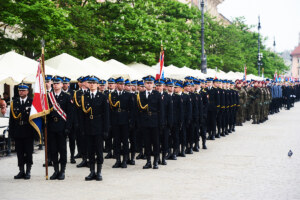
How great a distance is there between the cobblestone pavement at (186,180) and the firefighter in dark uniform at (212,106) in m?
3.64

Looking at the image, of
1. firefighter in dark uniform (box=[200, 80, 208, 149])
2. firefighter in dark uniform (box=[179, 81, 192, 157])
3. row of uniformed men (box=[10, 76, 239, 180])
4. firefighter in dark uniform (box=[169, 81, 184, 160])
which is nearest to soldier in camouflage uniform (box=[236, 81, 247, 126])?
firefighter in dark uniform (box=[200, 80, 208, 149])

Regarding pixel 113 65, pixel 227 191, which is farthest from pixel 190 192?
pixel 113 65

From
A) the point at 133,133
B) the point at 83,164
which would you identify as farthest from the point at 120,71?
the point at 83,164

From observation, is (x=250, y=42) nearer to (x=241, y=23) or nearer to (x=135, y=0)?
(x=241, y=23)

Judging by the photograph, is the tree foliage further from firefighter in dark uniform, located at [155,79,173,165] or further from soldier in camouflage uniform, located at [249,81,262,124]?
firefighter in dark uniform, located at [155,79,173,165]

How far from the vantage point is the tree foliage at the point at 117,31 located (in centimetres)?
A: 2273

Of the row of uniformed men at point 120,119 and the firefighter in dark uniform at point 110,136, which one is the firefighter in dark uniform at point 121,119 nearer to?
the row of uniformed men at point 120,119

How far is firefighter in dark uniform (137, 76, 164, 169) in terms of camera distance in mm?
13016

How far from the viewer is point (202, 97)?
18422 mm

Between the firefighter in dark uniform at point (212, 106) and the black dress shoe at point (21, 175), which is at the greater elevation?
the firefighter in dark uniform at point (212, 106)

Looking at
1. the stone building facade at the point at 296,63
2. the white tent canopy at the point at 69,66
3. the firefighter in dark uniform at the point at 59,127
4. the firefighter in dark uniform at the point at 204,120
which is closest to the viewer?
the firefighter in dark uniform at the point at 59,127

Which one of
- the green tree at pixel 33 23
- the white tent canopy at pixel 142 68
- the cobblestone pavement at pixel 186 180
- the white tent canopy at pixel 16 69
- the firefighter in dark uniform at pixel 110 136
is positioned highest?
the green tree at pixel 33 23

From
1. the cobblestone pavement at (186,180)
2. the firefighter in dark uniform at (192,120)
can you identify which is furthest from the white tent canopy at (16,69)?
the firefighter in dark uniform at (192,120)

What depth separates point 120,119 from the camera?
13375 millimetres
